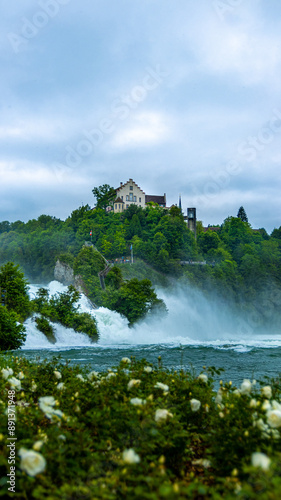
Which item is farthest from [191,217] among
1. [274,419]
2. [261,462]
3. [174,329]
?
[261,462]

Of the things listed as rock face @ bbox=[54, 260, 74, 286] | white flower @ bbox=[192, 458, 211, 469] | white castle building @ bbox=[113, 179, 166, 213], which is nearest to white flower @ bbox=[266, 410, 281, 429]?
white flower @ bbox=[192, 458, 211, 469]

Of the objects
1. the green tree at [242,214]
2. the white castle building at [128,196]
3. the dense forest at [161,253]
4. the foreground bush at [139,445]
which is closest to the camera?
the foreground bush at [139,445]

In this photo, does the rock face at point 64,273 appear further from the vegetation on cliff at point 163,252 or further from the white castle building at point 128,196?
the white castle building at point 128,196

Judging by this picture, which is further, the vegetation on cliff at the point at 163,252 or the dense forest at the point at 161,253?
the vegetation on cliff at the point at 163,252

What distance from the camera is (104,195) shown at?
281ft

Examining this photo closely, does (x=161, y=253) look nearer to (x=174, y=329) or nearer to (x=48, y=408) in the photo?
(x=174, y=329)

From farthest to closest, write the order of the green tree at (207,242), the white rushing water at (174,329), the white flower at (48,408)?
the green tree at (207,242) → the white rushing water at (174,329) → the white flower at (48,408)

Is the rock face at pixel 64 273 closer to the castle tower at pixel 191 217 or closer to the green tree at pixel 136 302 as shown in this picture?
the green tree at pixel 136 302

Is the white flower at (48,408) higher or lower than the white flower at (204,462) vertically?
higher

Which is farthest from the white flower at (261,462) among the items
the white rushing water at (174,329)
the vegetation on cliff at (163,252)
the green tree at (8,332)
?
the vegetation on cliff at (163,252)

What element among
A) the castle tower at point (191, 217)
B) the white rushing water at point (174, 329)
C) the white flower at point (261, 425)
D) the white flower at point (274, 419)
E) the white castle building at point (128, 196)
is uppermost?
the white castle building at point (128, 196)

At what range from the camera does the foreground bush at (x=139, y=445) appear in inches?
129

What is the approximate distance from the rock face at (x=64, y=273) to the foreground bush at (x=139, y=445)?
50373 mm

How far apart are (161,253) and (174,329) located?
21.8 metres
